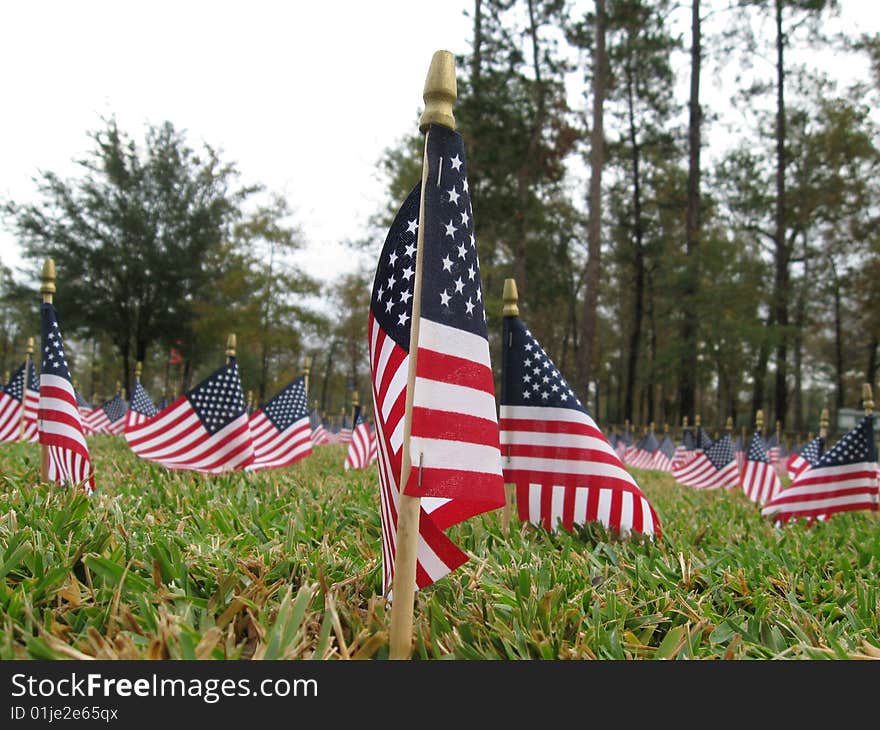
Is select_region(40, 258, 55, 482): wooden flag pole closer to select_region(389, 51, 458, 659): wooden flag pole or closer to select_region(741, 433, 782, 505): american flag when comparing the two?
select_region(389, 51, 458, 659): wooden flag pole

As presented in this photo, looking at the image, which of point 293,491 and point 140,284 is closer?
point 293,491

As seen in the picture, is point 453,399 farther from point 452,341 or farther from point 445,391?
point 452,341

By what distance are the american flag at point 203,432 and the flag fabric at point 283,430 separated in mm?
1354

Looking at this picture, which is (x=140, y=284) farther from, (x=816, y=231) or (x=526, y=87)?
(x=816, y=231)

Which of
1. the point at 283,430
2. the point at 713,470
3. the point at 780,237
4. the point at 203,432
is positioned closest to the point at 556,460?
the point at 203,432

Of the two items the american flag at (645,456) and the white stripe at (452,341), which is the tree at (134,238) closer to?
the american flag at (645,456)

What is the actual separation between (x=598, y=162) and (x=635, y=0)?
4.20 m

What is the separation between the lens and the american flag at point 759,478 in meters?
7.56

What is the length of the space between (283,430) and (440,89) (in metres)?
6.19

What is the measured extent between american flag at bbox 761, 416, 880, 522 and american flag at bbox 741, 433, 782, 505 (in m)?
1.73

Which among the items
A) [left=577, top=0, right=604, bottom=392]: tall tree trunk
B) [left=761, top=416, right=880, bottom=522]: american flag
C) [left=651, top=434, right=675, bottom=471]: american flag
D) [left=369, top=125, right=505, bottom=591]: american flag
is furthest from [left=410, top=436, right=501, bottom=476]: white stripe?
Answer: [left=577, top=0, right=604, bottom=392]: tall tree trunk

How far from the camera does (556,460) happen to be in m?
4.01

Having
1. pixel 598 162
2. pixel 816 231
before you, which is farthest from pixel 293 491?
pixel 816 231
